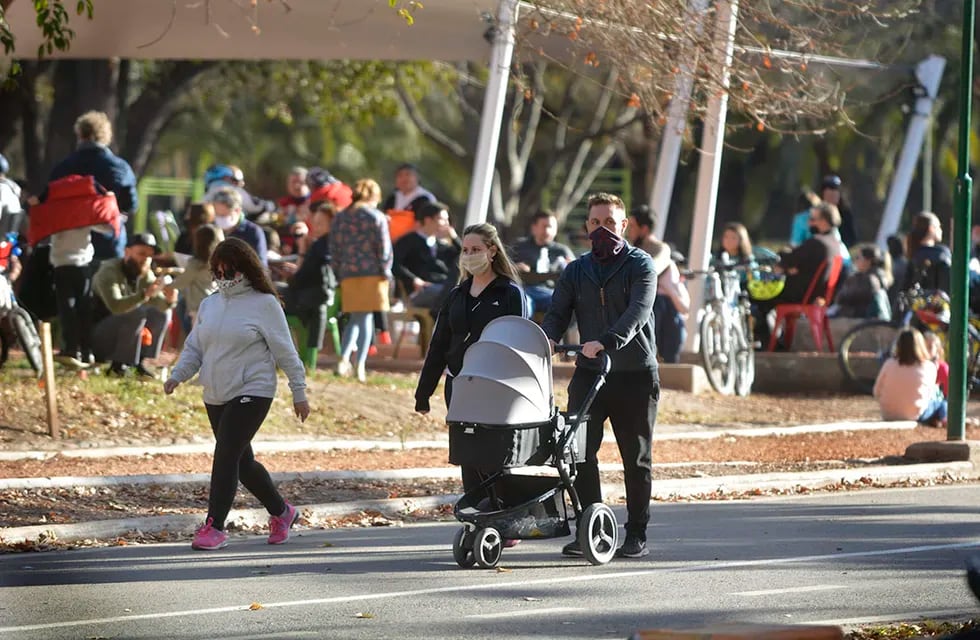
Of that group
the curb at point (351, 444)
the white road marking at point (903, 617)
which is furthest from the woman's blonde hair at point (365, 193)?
the white road marking at point (903, 617)

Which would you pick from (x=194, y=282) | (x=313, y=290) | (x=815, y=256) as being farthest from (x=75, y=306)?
(x=815, y=256)

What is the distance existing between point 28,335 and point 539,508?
26.4ft

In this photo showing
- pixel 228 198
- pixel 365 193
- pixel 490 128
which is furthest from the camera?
pixel 490 128

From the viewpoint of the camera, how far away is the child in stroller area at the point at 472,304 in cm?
972

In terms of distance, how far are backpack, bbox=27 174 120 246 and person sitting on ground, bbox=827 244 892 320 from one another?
10.8m

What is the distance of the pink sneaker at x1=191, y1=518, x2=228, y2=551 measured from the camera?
10.0m

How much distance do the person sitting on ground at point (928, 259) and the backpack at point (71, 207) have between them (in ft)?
31.4

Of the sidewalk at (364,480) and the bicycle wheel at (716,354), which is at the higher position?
the bicycle wheel at (716,354)

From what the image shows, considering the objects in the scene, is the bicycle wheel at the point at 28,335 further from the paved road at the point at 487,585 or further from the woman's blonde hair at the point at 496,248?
the woman's blonde hair at the point at 496,248

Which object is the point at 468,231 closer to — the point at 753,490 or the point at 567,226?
the point at 753,490

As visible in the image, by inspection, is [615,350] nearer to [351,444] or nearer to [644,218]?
[351,444]

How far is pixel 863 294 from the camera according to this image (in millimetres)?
24000

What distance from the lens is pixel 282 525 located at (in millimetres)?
10359

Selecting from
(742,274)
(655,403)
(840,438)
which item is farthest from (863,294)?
(655,403)
